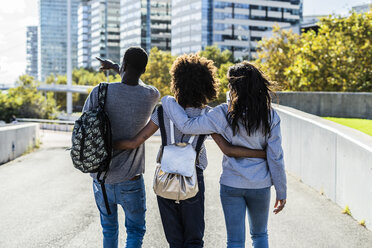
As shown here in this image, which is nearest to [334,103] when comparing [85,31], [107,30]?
[107,30]

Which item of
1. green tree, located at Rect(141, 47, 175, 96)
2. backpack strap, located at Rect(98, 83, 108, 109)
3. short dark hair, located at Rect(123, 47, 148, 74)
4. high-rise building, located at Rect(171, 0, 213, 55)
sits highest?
high-rise building, located at Rect(171, 0, 213, 55)

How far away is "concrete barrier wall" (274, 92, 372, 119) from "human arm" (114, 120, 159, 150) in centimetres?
1315

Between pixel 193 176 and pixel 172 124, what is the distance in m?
0.40

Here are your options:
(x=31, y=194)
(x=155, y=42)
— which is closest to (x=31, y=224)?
(x=31, y=194)

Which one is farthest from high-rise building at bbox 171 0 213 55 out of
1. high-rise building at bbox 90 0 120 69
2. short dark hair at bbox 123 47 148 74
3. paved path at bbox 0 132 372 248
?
short dark hair at bbox 123 47 148 74

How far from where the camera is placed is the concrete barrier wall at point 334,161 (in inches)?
221

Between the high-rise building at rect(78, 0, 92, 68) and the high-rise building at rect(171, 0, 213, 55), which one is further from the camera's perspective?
the high-rise building at rect(78, 0, 92, 68)

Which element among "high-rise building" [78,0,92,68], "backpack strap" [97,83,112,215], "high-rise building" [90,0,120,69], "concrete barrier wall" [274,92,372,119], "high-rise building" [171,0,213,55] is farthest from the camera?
"high-rise building" [78,0,92,68]

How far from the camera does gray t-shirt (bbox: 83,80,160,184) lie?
351 cm

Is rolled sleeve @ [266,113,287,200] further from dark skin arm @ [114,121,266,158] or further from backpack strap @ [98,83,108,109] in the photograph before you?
backpack strap @ [98,83,108,109]

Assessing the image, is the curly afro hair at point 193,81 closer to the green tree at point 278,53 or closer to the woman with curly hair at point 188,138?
the woman with curly hair at point 188,138

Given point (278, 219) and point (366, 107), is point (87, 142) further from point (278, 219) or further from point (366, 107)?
point (366, 107)

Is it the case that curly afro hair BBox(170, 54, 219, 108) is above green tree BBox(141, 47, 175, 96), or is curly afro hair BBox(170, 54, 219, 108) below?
below

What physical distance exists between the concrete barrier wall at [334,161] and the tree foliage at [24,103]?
4489 centimetres
